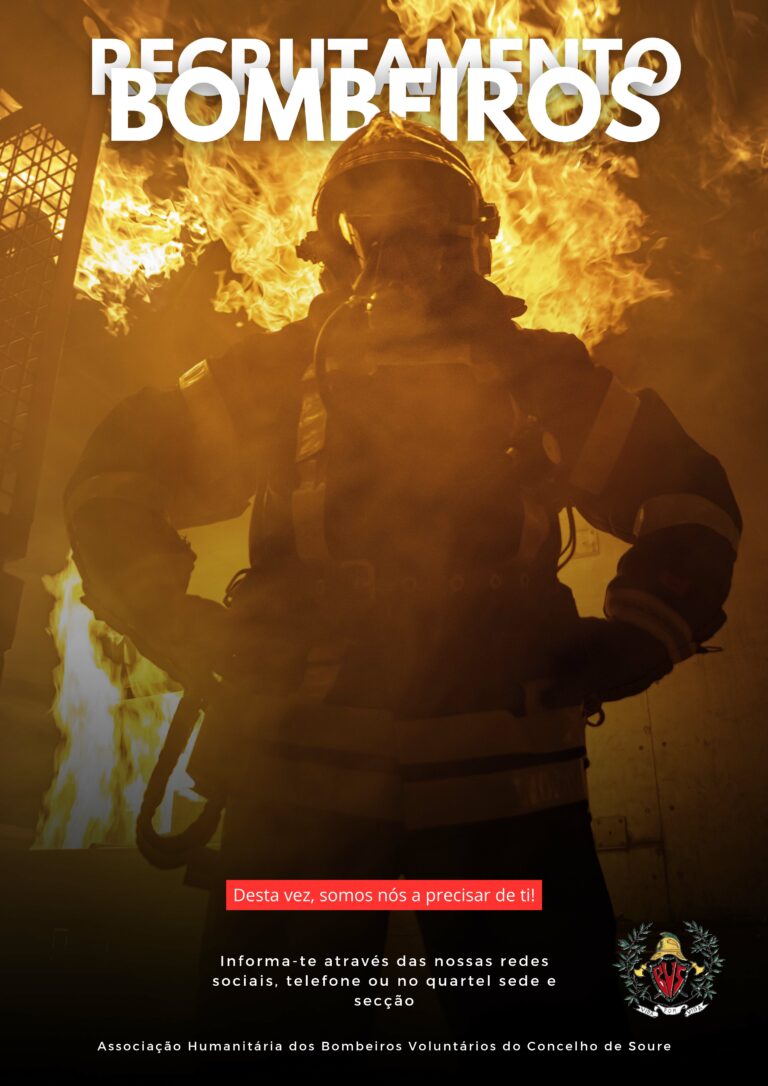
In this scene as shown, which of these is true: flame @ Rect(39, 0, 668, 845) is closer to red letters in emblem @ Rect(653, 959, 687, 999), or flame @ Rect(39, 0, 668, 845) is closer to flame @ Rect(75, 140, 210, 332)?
flame @ Rect(75, 140, 210, 332)

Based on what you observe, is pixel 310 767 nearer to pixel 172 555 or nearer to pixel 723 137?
pixel 172 555

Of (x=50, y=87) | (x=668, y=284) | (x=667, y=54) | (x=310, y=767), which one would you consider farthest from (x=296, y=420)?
(x=668, y=284)

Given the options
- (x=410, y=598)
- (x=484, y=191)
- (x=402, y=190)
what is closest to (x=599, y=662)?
(x=410, y=598)

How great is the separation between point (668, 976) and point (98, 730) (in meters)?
4.85

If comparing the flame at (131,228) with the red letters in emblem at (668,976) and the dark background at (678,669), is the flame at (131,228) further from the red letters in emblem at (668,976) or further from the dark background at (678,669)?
the red letters in emblem at (668,976)

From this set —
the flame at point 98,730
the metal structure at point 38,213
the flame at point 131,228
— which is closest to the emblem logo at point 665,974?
the metal structure at point 38,213

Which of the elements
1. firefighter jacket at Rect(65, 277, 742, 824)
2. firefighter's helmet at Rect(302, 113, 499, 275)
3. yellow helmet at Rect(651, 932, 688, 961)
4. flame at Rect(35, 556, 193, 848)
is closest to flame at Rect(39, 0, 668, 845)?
firefighter's helmet at Rect(302, 113, 499, 275)

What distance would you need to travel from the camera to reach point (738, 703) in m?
3.27

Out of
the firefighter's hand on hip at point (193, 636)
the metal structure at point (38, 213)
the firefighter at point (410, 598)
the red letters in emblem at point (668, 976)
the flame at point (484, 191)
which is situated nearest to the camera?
the firefighter at point (410, 598)

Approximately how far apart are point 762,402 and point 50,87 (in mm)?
3740

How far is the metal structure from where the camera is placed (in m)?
2.26

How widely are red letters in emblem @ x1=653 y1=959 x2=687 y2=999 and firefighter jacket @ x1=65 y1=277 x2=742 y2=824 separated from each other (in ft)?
1.88

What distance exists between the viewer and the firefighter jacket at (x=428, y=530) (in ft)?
4.06

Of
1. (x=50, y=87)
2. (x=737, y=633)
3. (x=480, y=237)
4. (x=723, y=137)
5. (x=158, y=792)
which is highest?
(x=723, y=137)
